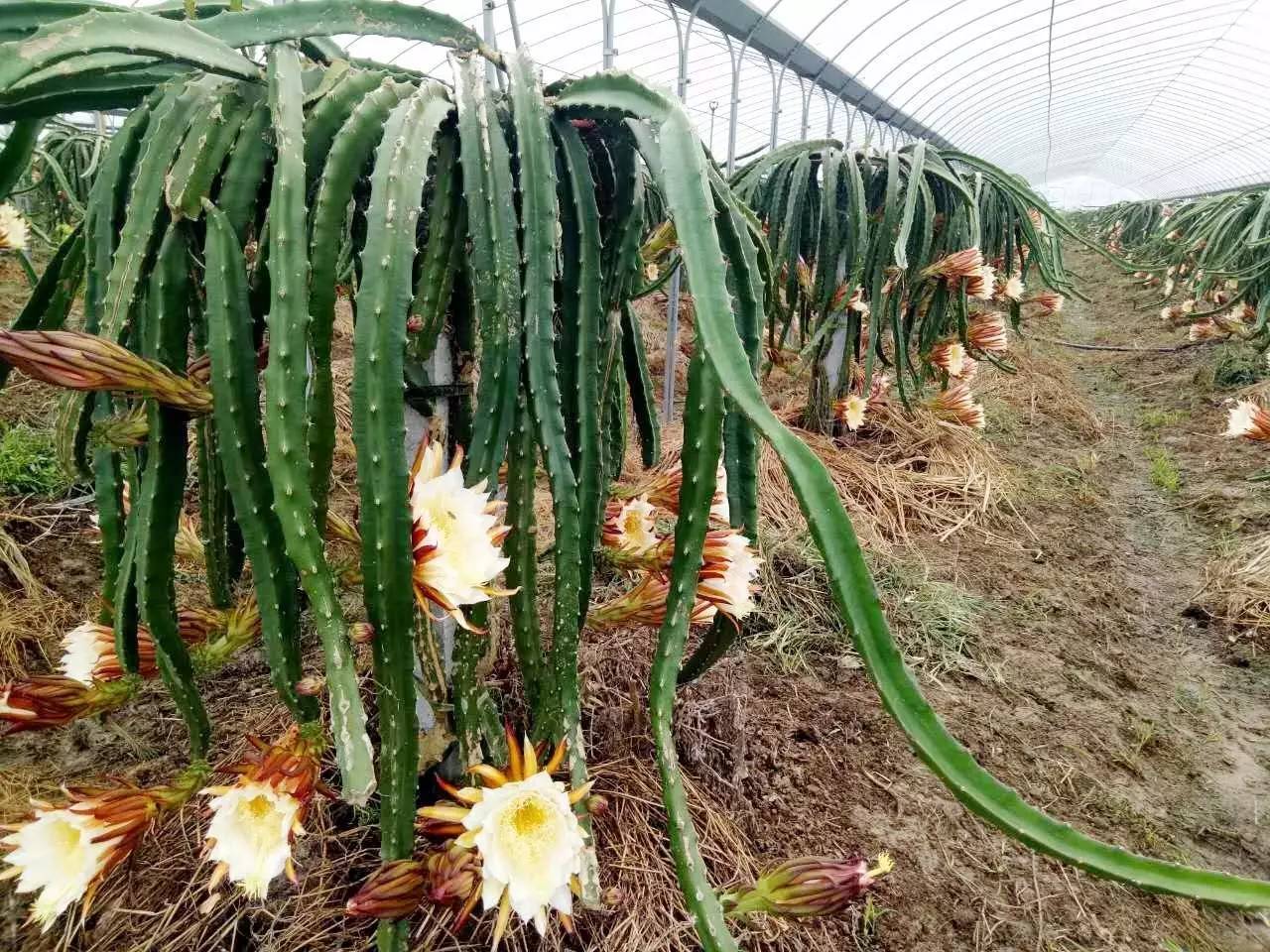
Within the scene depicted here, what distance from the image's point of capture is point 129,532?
0.48 metres

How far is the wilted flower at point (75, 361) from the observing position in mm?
360

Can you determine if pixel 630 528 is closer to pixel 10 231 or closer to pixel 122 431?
pixel 122 431

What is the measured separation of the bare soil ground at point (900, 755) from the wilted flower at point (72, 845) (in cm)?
31

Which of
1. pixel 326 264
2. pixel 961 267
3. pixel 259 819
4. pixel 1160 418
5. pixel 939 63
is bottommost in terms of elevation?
pixel 1160 418

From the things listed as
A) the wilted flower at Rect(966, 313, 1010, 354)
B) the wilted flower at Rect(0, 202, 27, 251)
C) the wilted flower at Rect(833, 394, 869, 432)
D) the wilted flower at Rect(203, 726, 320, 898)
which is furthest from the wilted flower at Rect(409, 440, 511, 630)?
the wilted flower at Rect(966, 313, 1010, 354)

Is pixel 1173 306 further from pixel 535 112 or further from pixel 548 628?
pixel 535 112

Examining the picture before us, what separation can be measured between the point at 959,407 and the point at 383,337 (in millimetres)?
2118

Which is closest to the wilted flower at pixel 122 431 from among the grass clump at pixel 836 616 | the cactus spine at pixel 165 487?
the cactus spine at pixel 165 487

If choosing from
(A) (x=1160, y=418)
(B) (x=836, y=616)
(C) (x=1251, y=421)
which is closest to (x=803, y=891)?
(B) (x=836, y=616)

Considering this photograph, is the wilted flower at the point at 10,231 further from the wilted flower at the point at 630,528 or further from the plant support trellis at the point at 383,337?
the wilted flower at the point at 630,528

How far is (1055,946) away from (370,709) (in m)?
0.88

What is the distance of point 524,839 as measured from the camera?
416 millimetres

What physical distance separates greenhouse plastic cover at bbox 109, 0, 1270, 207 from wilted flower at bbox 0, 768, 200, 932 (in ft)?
5.24

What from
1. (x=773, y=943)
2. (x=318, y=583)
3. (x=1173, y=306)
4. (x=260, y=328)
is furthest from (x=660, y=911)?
(x=1173, y=306)
